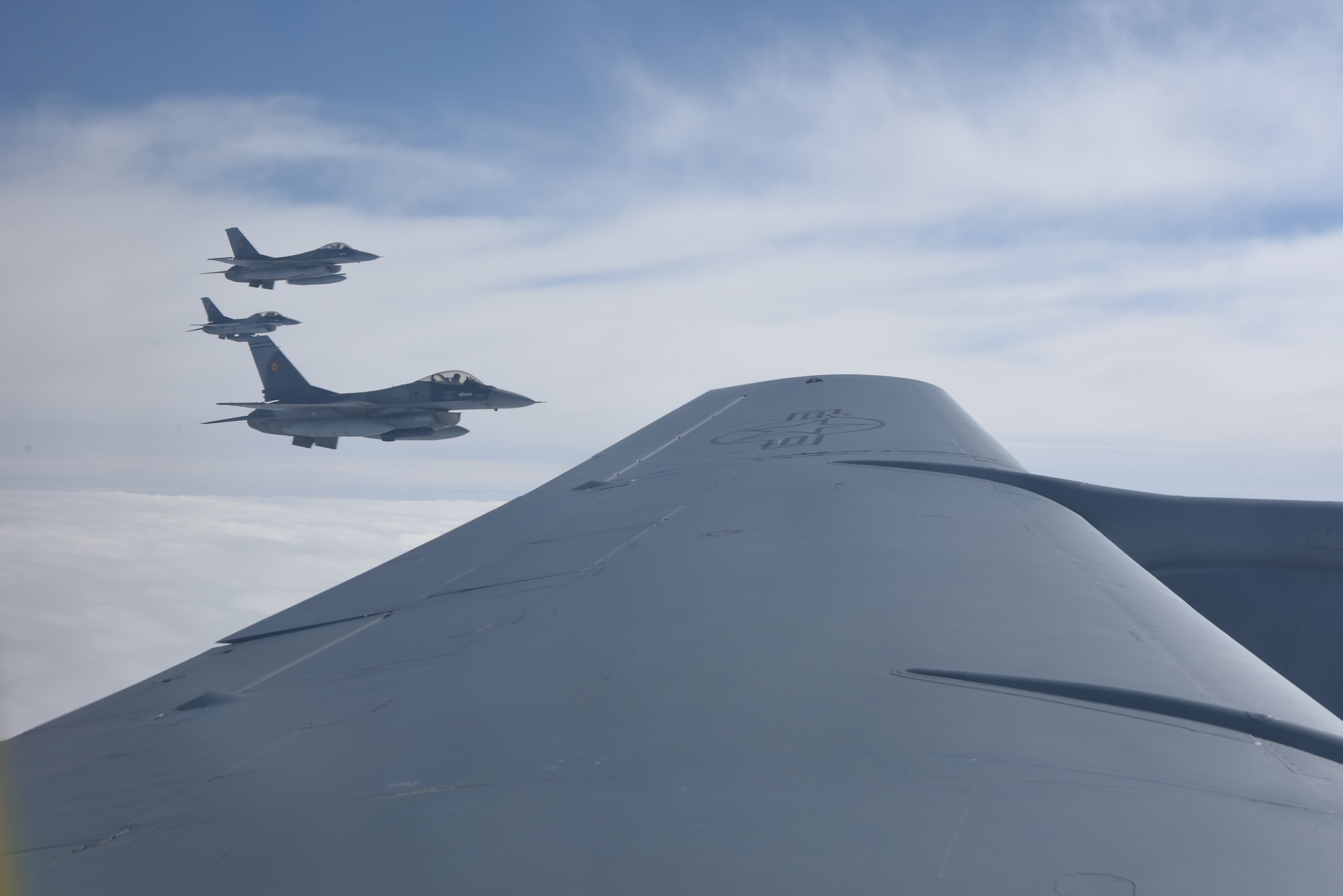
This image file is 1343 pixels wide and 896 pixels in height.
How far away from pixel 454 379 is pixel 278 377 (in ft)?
50.2

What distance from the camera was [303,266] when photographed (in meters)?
50.7

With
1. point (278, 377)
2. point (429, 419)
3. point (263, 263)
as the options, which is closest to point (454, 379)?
point (429, 419)

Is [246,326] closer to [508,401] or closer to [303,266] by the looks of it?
[303,266]

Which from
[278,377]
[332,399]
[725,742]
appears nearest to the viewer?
[725,742]

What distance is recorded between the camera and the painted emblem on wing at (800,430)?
8.68 m

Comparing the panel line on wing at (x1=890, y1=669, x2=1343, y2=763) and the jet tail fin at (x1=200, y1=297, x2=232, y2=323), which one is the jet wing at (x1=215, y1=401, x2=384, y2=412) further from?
the panel line on wing at (x1=890, y1=669, x2=1343, y2=763)

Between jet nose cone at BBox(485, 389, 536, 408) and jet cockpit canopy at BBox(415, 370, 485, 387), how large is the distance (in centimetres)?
78

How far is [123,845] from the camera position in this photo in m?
2.29

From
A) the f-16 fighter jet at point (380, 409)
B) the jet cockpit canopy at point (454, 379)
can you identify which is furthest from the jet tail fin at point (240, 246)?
the jet cockpit canopy at point (454, 379)

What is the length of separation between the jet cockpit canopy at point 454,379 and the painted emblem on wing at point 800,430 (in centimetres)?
2737

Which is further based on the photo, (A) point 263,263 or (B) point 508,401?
(A) point 263,263

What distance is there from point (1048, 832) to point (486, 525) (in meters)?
5.58

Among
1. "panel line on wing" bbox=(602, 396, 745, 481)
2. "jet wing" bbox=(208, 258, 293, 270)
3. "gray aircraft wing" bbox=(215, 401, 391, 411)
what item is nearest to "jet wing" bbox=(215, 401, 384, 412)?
"gray aircraft wing" bbox=(215, 401, 391, 411)

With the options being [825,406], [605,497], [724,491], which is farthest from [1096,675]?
[825,406]
